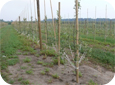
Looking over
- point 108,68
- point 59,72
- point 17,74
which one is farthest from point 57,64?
point 108,68

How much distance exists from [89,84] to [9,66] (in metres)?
3.72

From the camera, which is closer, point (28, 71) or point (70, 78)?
point (70, 78)

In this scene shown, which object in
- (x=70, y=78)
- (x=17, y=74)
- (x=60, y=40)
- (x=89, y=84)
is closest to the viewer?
(x=89, y=84)

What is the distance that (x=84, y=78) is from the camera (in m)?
4.50

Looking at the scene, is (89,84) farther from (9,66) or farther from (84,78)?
(9,66)

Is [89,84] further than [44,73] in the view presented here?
No

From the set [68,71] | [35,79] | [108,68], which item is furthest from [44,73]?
[108,68]

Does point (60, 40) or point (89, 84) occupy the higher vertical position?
point (60, 40)

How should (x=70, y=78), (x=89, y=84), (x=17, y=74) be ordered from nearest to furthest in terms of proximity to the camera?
(x=89, y=84), (x=70, y=78), (x=17, y=74)

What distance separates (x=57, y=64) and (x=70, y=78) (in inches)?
61.3

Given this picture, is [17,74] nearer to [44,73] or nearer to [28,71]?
[28,71]

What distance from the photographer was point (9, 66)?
5.69 m

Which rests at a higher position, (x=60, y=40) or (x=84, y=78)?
(x=60, y=40)

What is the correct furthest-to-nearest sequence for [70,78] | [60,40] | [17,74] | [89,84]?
[60,40]
[17,74]
[70,78]
[89,84]
